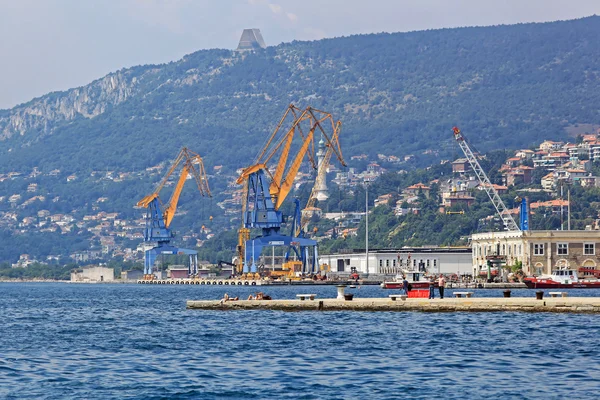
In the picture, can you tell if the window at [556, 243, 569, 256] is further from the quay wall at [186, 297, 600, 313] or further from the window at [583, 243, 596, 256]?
the quay wall at [186, 297, 600, 313]

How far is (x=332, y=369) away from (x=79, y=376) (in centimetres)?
812

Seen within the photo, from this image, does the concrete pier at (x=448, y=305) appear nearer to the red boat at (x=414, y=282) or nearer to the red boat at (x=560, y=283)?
the red boat at (x=414, y=282)

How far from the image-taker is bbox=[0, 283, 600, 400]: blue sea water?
133ft

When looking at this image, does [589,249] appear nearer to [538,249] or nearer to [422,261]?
[538,249]

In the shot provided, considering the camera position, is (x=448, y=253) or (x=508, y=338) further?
(x=448, y=253)

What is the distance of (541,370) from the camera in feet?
145

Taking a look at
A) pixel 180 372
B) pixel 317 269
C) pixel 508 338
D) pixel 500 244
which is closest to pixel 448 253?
pixel 317 269

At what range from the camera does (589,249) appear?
145000 mm

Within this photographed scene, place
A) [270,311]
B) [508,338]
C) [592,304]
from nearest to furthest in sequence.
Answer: [508,338]
[592,304]
[270,311]

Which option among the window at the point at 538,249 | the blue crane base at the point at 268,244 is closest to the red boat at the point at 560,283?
the window at the point at 538,249

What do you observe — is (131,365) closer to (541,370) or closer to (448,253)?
(541,370)

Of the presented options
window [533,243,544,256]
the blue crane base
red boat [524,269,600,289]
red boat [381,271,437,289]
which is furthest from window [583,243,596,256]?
the blue crane base

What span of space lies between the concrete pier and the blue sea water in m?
1.45

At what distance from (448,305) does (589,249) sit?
7951 cm
